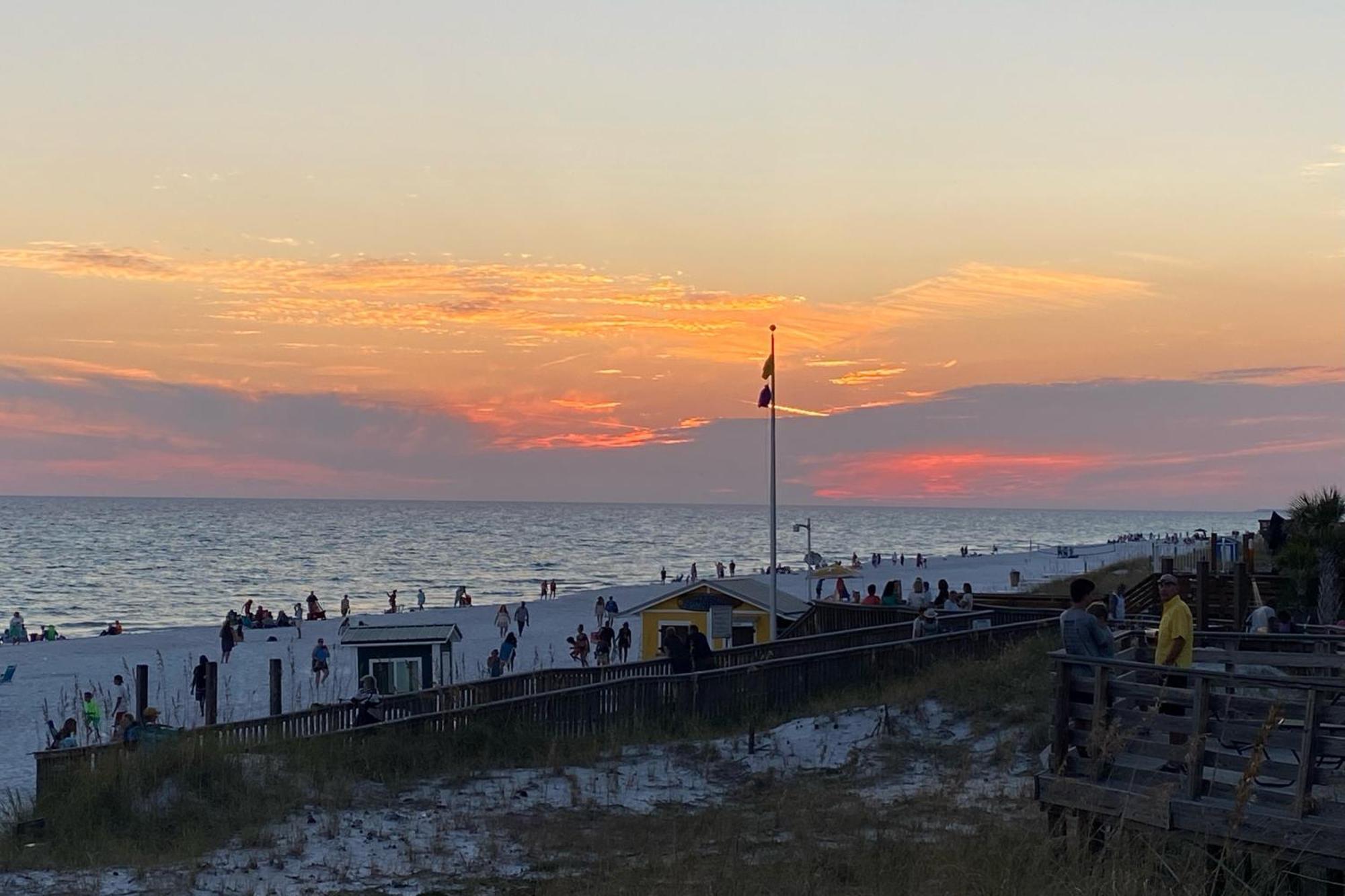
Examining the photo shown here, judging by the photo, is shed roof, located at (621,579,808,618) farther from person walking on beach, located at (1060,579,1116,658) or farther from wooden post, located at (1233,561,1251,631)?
person walking on beach, located at (1060,579,1116,658)

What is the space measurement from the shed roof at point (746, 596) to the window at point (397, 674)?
270 inches

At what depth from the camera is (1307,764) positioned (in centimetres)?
855

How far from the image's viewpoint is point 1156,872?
30.2 feet

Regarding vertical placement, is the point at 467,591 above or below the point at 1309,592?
below

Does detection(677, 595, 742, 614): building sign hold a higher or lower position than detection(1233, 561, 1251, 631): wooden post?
lower

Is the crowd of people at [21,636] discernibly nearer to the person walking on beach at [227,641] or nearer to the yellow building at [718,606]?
the person walking on beach at [227,641]

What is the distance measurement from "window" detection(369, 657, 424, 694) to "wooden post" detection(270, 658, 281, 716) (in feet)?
12.3

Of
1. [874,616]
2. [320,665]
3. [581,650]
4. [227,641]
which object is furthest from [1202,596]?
[227,641]

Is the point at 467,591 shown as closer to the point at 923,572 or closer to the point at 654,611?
the point at 923,572

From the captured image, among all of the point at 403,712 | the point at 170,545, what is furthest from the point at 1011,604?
the point at 170,545

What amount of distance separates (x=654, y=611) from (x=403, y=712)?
15.7 meters

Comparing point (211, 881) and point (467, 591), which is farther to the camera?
point (467, 591)

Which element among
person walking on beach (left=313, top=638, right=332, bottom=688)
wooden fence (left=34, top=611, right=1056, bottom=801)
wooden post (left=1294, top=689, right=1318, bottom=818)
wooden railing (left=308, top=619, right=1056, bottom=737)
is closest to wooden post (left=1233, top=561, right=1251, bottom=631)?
wooden fence (left=34, top=611, right=1056, bottom=801)

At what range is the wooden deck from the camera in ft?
27.9
